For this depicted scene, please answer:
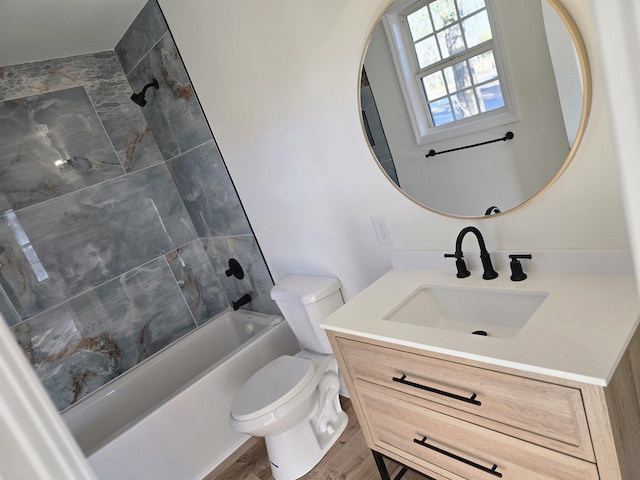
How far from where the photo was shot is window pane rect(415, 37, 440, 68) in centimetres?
140

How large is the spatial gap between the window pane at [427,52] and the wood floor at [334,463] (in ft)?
5.25

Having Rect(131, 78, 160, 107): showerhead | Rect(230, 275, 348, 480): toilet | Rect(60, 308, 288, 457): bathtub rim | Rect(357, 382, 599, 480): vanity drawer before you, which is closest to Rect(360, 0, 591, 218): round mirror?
Rect(357, 382, 599, 480): vanity drawer

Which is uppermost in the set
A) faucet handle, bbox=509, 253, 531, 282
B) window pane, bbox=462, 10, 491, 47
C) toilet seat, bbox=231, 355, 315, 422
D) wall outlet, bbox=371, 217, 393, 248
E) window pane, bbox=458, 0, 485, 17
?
window pane, bbox=458, 0, 485, 17

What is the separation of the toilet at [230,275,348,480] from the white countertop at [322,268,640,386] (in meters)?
0.56

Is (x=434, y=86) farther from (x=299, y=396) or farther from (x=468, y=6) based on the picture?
(x=299, y=396)

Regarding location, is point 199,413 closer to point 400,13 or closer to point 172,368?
point 172,368

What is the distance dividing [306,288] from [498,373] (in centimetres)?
121

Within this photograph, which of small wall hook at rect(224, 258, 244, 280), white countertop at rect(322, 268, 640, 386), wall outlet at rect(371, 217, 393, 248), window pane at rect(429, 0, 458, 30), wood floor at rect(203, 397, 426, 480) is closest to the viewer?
white countertop at rect(322, 268, 640, 386)

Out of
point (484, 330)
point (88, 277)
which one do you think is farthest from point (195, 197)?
point (484, 330)

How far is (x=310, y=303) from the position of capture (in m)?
2.09

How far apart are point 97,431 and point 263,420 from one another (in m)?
1.31

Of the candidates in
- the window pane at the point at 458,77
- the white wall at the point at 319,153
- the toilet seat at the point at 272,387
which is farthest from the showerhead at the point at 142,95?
the window pane at the point at 458,77

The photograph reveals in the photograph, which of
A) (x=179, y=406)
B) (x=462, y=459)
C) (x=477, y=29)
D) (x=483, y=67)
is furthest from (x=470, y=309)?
(x=179, y=406)

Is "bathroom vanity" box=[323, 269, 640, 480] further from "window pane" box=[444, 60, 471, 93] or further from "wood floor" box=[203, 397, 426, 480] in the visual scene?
"window pane" box=[444, 60, 471, 93]
